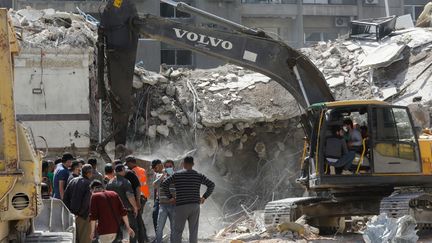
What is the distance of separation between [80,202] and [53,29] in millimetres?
10647

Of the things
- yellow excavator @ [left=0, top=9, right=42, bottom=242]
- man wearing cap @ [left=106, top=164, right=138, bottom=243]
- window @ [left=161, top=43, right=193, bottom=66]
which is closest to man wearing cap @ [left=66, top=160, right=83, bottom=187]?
man wearing cap @ [left=106, top=164, right=138, bottom=243]

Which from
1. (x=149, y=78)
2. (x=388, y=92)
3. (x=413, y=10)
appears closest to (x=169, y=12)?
(x=413, y=10)

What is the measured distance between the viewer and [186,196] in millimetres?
11648

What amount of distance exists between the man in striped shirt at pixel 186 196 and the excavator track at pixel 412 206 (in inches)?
149

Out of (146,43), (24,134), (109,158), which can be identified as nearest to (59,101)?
(109,158)

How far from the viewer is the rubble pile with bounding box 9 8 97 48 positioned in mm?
20328

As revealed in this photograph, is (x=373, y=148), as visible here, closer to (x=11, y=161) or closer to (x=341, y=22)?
(x=11, y=161)

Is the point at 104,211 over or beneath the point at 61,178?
beneath

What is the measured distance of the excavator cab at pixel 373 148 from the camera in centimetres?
1452

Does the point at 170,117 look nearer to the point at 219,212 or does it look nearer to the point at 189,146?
the point at 189,146

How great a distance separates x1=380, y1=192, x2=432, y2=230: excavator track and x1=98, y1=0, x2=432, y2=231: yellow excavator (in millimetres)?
17

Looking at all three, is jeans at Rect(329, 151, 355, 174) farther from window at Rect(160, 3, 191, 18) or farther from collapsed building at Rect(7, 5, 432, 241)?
window at Rect(160, 3, 191, 18)

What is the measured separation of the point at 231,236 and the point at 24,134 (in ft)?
30.1

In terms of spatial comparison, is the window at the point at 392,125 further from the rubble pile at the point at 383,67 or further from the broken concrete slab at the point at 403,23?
the broken concrete slab at the point at 403,23
